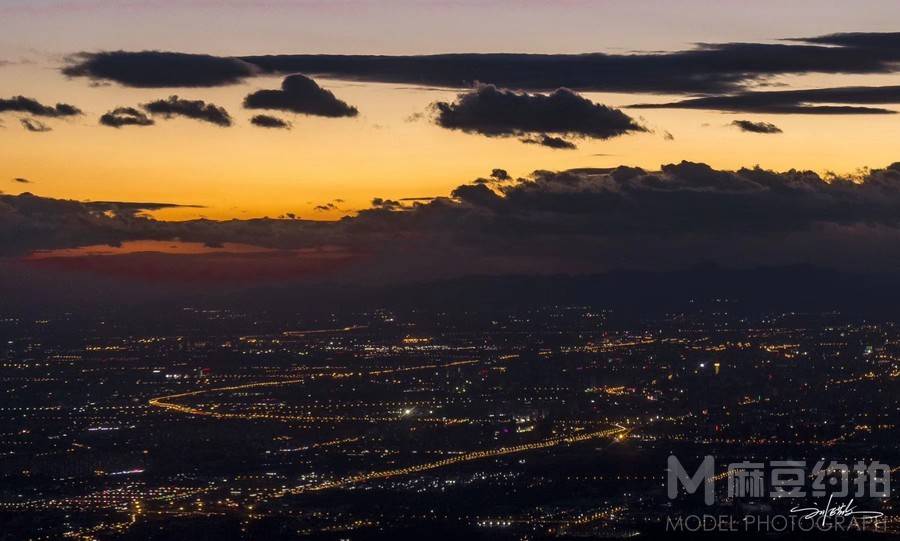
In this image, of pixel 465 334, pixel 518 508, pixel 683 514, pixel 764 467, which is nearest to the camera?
pixel 683 514

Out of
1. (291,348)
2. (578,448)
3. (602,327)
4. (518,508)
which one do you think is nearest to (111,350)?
(291,348)

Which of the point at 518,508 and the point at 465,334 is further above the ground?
the point at 518,508

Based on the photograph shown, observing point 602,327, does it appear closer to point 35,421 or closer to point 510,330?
point 510,330

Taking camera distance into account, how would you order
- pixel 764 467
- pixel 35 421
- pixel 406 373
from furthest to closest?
pixel 406 373, pixel 35 421, pixel 764 467

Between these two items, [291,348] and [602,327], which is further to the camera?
[602,327]
